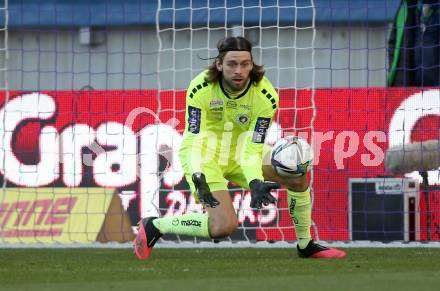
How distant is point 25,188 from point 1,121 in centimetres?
76

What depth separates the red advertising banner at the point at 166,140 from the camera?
450 inches

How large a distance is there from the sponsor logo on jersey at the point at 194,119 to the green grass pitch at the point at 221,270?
3.13 feet

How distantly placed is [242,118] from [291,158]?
48cm

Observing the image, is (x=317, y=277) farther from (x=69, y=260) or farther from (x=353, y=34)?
(x=353, y=34)

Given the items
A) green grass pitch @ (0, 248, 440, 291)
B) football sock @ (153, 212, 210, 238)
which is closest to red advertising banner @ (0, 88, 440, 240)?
green grass pitch @ (0, 248, 440, 291)

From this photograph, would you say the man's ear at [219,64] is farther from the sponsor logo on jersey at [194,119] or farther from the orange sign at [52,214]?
the orange sign at [52,214]

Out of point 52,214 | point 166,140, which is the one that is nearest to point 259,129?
point 166,140

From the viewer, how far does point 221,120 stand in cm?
844

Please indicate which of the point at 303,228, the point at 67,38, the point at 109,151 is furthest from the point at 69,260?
the point at 67,38

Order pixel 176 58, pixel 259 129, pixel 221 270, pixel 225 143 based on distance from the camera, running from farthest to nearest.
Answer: pixel 176 58
pixel 225 143
pixel 259 129
pixel 221 270

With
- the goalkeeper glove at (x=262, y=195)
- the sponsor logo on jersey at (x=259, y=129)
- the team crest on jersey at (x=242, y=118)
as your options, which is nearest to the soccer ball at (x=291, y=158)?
the sponsor logo on jersey at (x=259, y=129)

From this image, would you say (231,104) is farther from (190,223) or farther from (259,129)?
(190,223)

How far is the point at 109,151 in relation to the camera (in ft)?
38.6

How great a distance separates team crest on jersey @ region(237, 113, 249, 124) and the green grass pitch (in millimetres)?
1006
